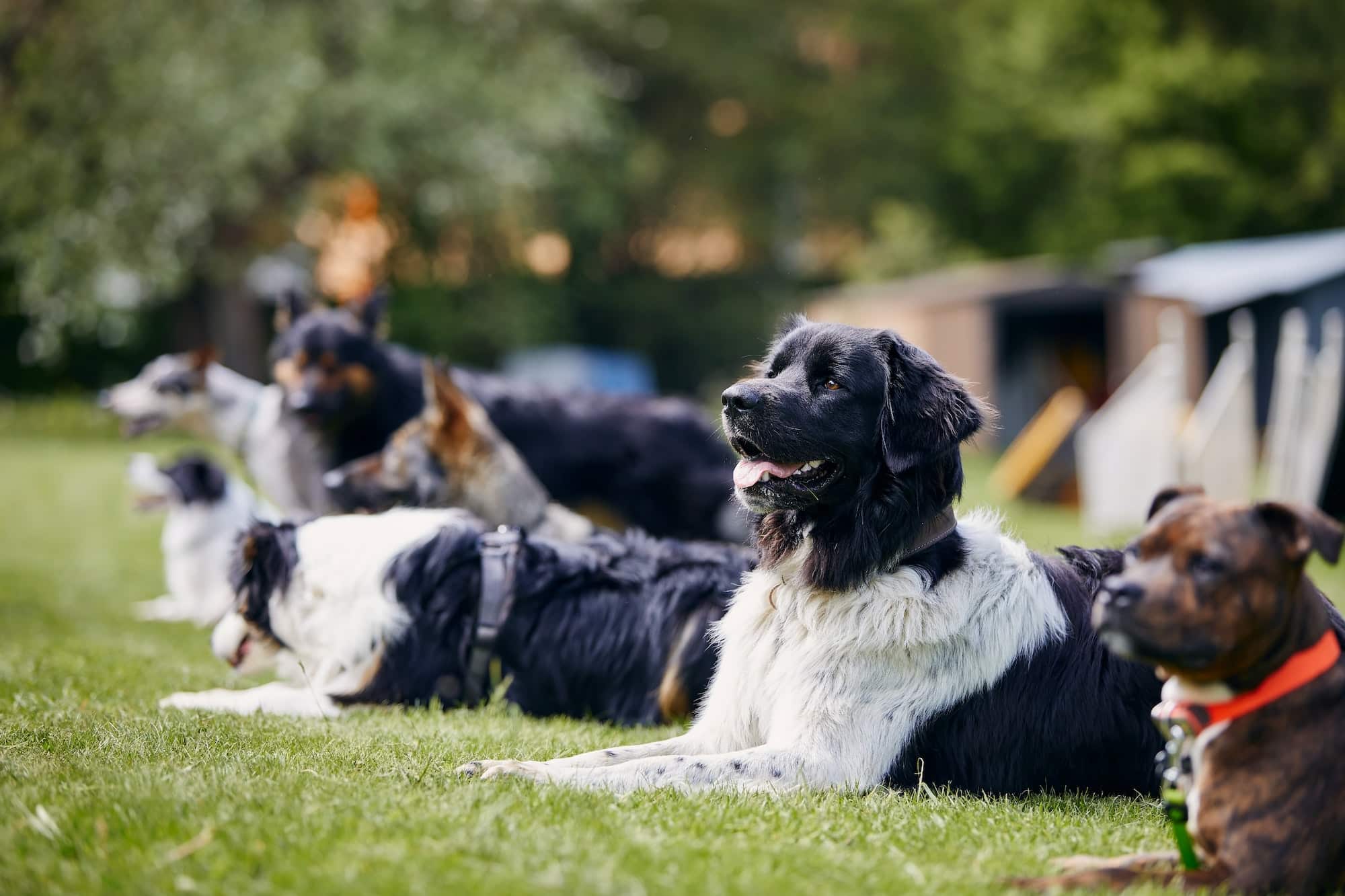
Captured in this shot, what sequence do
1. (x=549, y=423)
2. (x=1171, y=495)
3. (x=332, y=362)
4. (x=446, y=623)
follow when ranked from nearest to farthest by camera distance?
(x=1171, y=495) < (x=446, y=623) < (x=332, y=362) < (x=549, y=423)

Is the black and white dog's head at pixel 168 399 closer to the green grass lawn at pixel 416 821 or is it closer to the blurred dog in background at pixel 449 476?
the blurred dog in background at pixel 449 476

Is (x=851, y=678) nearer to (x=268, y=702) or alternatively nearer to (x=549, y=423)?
(x=268, y=702)

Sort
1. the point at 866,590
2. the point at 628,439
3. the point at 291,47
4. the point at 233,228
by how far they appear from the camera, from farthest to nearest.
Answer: the point at 233,228
the point at 291,47
the point at 628,439
the point at 866,590

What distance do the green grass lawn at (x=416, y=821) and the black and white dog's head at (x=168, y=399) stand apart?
16.4 ft

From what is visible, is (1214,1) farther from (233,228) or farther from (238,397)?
(238,397)

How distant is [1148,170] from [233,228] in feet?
65.9

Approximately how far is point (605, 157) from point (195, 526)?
24280 millimetres

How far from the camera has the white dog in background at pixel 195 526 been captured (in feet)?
28.3

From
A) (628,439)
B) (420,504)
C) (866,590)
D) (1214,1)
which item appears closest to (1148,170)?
(1214,1)

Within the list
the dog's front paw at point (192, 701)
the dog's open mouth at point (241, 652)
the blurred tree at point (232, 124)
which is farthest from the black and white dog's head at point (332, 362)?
the blurred tree at point (232, 124)

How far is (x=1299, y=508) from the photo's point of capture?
9.10 ft

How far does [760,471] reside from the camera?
3961 millimetres

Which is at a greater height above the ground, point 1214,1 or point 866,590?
point 1214,1

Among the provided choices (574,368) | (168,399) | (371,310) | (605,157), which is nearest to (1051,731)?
(371,310)
